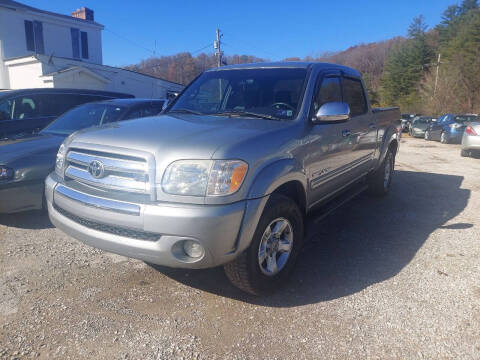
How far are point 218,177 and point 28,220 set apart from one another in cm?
340

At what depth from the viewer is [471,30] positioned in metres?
42.7

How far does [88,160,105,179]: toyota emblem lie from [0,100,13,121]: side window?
446 centimetres

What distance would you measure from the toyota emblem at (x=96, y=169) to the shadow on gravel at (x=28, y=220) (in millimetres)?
2179

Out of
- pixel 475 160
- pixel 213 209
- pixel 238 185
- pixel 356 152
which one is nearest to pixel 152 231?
pixel 213 209

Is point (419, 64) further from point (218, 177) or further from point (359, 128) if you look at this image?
point (218, 177)

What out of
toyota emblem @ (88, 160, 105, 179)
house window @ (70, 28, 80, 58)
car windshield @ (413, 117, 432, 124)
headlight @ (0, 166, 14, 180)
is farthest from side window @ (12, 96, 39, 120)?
house window @ (70, 28, 80, 58)

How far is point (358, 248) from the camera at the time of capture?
4.05 metres

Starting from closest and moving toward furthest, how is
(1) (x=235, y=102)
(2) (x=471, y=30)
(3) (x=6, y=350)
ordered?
(3) (x=6, y=350), (1) (x=235, y=102), (2) (x=471, y=30)

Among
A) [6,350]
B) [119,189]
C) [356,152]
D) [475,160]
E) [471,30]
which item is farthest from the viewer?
[471,30]

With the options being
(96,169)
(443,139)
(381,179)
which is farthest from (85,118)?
(443,139)

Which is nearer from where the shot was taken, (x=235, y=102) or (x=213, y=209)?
(x=213, y=209)

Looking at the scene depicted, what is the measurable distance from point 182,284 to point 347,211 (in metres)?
3.02

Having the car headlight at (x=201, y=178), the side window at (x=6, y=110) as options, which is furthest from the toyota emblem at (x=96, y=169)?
the side window at (x=6, y=110)

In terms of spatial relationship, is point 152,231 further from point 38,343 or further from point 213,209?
point 38,343
